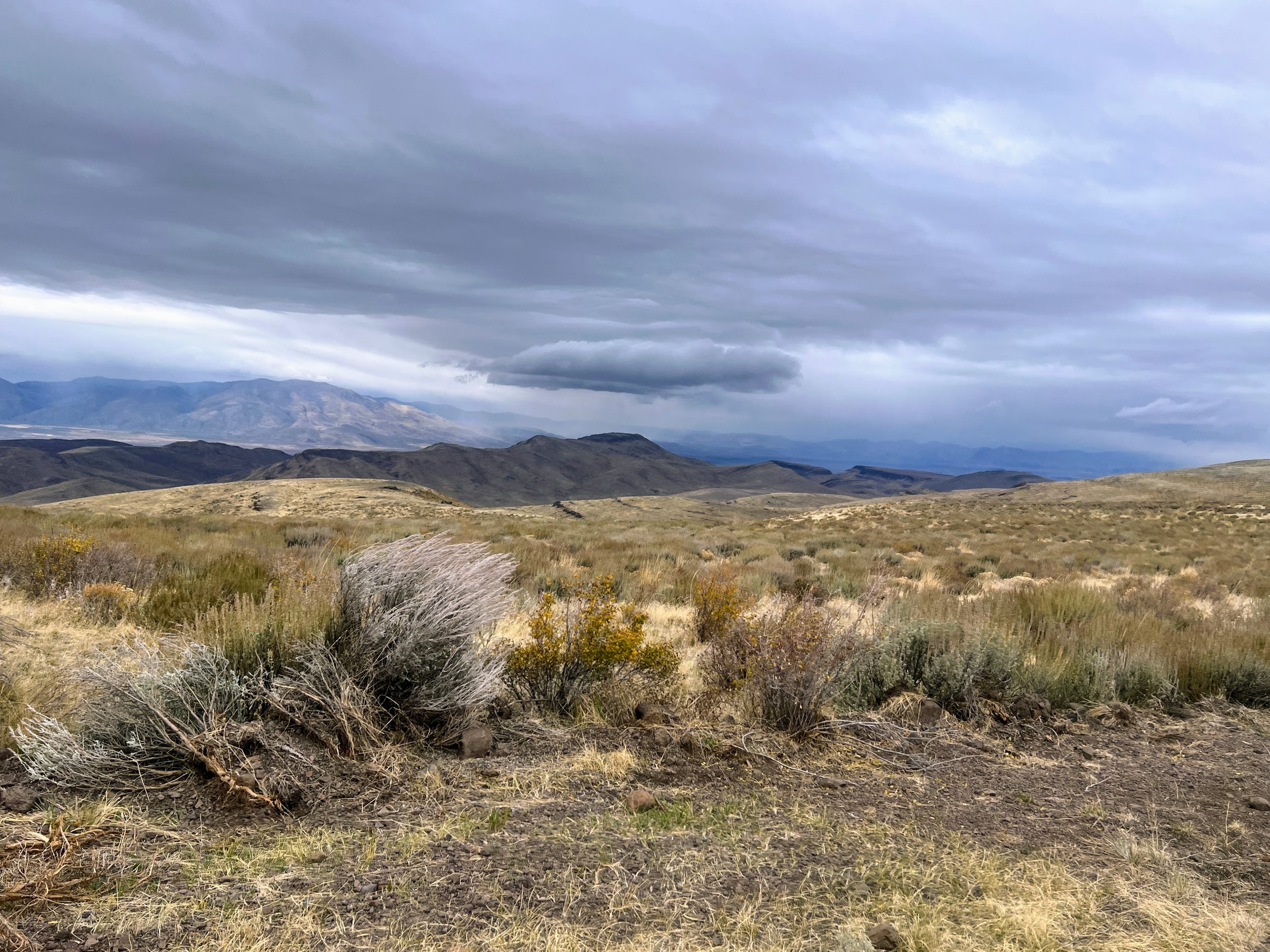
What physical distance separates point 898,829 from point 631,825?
1.58 metres

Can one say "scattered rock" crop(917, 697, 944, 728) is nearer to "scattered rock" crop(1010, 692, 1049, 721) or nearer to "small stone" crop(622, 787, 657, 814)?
"scattered rock" crop(1010, 692, 1049, 721)

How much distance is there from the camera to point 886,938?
9.86ft

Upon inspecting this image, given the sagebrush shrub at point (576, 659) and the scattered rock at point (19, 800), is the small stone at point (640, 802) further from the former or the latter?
the scattered rock at point (19, 800)

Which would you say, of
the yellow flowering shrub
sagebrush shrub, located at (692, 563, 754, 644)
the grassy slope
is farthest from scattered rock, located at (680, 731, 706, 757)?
the yellow flowering shrub

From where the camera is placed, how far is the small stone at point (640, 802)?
4145 millimetres

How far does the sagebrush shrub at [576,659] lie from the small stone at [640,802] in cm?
153

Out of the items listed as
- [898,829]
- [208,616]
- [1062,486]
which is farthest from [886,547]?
[1062,486]

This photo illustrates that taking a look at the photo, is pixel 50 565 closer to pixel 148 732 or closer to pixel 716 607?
pixel 148 732

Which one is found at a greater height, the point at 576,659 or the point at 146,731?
the point at 576,659

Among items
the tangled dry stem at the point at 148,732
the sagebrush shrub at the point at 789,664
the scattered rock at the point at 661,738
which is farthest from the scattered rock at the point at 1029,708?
the tangled dry stem at the point at 148,732

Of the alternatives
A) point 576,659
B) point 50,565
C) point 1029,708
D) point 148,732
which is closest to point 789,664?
point 576,659

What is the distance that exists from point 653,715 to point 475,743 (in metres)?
1.49

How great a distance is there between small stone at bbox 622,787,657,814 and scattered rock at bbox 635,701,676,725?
123 cm

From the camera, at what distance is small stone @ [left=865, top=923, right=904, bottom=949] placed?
2998 millimetres
